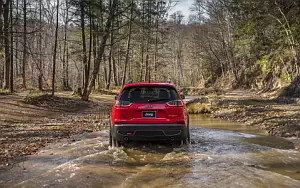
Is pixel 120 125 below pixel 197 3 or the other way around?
below

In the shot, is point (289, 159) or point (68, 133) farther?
point (68, 133)

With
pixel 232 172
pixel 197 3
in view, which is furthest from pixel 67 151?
pixel 197 3

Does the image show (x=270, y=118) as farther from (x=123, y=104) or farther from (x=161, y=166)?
(x=161, y=166)

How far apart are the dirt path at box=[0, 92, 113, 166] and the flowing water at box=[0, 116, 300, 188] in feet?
2.41

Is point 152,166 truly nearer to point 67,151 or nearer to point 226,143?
point 67,151

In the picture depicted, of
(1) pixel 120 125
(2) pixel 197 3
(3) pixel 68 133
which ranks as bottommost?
(3) pixel 68 133

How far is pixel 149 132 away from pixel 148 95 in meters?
1.14

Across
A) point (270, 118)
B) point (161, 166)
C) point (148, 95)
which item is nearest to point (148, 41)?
point (270, 118)

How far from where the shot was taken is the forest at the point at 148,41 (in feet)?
74.9

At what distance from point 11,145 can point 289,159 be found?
683cm

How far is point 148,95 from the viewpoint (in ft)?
25.4

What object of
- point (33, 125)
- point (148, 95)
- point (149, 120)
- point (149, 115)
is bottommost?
point (33, 125)

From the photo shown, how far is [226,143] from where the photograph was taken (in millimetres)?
8406

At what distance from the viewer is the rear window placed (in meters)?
7.30
